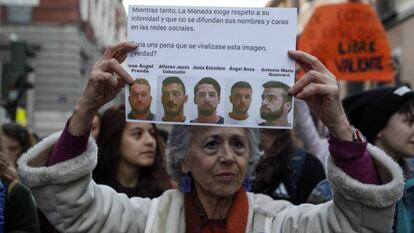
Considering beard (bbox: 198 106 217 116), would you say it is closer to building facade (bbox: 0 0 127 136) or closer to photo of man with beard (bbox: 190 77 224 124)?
photo of man with beard (bbox: 190 77 224 124)

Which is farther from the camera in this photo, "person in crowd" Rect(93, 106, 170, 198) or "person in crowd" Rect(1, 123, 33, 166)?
"person in crowd" Rect(1, 123, 33, 166)

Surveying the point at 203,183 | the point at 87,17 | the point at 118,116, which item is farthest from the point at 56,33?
the point at 203,183

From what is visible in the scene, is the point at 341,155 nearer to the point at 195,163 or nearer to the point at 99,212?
the point at 195,163

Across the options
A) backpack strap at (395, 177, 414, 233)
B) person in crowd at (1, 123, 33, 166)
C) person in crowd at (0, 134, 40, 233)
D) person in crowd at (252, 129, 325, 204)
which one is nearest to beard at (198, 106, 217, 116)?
backpack strap at (395, 177, 414, 233)

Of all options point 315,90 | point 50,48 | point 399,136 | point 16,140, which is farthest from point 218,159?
point 50,48

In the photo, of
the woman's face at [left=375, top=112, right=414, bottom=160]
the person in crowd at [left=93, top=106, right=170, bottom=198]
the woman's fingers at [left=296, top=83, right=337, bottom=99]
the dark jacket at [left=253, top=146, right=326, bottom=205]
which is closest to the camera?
the woman's fingers at [left=296, top=83, right=337, bottom=99]

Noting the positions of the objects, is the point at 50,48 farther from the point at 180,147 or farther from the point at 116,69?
the point at 116,69

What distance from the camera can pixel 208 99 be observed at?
8.21 ft

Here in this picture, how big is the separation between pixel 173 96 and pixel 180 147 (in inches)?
19.2

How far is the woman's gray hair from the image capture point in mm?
2934

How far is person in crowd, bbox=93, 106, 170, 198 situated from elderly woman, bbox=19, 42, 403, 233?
4.62 feet

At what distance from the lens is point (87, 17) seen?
29281 millimetres

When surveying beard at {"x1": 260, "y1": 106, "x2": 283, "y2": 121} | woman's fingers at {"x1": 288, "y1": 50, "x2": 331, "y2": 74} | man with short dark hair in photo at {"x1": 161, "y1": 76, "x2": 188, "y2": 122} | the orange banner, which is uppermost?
the orange banner

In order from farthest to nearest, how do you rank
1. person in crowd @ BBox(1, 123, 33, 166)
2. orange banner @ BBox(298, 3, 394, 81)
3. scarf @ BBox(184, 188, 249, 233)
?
1. orange banner @ BBox(298, 3, 394, 81)
2. person in crowd @ BBox(1, 123, 33, 166)
3. scarf @ BBox(184, 188, 249, 233)
